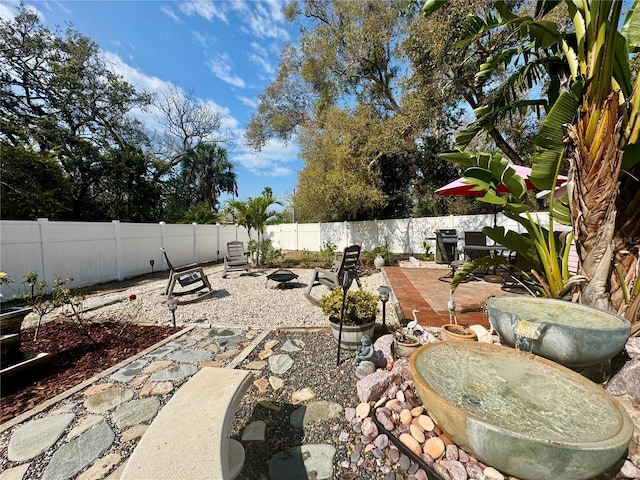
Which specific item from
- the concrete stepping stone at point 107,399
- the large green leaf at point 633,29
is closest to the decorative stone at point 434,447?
the concrete stepping stone at point 107,399

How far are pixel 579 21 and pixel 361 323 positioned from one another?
4179 millimetres

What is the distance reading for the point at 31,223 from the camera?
19.1ft

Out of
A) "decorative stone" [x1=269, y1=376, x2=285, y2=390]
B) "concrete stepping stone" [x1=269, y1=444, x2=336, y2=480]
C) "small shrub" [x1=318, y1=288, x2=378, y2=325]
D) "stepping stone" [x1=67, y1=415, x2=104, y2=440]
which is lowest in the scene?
"concrete stepping stone" [x1=269, y1=444, x2=336, y2=480]

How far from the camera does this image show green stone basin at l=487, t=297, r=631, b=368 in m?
1.88

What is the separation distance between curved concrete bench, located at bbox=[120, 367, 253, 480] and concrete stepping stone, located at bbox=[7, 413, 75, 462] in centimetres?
110

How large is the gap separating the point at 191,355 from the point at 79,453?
1.39 metres

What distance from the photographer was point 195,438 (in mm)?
1422

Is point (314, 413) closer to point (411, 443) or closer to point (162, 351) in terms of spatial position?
point (411, 443)

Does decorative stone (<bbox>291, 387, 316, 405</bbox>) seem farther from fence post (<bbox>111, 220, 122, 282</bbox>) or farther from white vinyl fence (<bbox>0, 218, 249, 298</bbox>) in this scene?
fence post (<bbox>111, 220, 122, 282</bbox>)

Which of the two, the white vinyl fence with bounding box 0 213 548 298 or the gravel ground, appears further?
the white vinyl fence with bounding box 0 213 548 298

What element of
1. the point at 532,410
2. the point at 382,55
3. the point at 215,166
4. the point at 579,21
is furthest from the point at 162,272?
the point at 215,166

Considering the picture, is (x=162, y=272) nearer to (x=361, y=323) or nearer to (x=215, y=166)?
(x=361, y=323)

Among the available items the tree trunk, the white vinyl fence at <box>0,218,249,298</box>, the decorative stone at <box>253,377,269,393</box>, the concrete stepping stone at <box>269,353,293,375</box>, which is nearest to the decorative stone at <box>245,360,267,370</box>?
the concrete stepping stone at <box>269,353,293,375</box>

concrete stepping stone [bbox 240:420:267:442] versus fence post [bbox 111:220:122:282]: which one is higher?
fence post [bbox 111:220:122:282]
